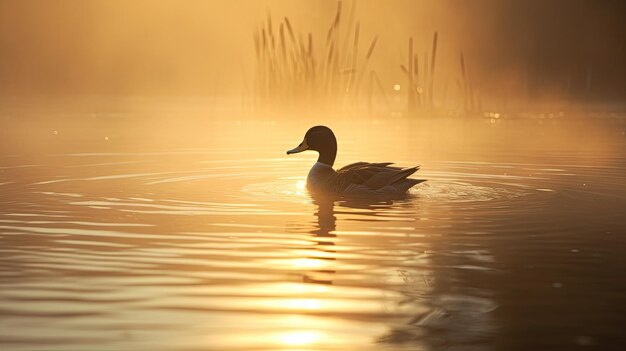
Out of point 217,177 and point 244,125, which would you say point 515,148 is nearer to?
point 217,177

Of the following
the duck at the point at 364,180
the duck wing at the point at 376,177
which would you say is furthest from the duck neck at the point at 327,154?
the duck wing at the point at 376,177

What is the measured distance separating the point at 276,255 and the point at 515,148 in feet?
54.3

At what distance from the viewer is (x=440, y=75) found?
66625mm

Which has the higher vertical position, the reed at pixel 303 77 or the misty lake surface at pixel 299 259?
the reed at pixel 303 77

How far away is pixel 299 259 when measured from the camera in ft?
30.5

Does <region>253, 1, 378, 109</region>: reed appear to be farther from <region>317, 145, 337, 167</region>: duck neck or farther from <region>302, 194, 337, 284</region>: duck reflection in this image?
<region>302, 194, 337, 284</region>: duck reflection

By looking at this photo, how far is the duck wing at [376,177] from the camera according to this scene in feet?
46.1

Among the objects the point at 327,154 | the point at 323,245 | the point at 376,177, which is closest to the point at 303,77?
the point at 327,154

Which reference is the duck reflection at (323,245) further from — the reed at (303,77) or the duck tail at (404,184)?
the reed at (303,77)

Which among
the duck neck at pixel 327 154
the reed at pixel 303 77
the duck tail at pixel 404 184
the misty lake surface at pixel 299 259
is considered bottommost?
the misty lake surface at pixel 299 259

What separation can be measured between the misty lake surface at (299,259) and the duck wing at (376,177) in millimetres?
456

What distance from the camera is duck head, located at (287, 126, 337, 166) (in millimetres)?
15883

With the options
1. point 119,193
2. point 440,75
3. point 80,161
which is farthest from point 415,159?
point 440,75

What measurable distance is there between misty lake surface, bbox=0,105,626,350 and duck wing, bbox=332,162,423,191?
0.46 meters
